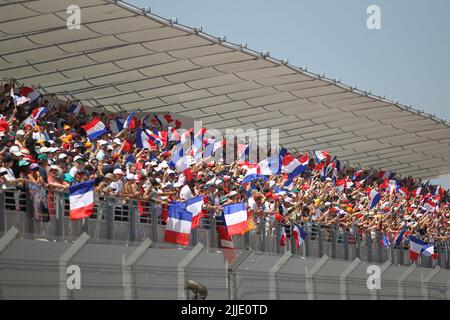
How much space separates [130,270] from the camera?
1872 cm

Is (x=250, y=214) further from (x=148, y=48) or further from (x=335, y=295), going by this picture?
(x=148, y=48)

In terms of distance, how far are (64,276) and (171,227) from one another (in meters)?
3.96

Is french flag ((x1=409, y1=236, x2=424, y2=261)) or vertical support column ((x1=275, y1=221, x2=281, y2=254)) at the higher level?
vertical support column ((x1=275, y1=221, x2=281, y2=254))

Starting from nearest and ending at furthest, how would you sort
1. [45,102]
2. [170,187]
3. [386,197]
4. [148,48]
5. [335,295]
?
[170,187], [335,295], [45,102], [148,48], [386,197]

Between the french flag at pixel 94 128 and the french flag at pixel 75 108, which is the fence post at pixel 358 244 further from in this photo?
the french flag at pixel 75 108

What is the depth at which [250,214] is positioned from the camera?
79.0 ft

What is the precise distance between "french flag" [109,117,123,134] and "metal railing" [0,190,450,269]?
620 cm

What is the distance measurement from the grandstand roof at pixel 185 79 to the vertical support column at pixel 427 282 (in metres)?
6.99

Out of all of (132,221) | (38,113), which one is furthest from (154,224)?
(38,113)

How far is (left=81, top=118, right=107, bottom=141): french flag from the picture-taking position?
27.1 meters

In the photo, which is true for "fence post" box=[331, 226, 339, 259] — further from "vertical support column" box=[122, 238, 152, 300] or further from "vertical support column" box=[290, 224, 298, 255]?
"vertical support column" box=[122, 238, 152, 300]

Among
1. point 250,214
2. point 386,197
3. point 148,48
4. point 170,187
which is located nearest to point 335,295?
point 250,214

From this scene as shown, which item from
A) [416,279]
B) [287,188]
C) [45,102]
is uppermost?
[45,102]

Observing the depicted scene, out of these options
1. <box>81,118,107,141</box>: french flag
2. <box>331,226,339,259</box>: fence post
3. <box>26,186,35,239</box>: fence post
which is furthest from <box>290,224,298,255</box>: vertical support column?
<box>26,186,35,239</box>: fence post
